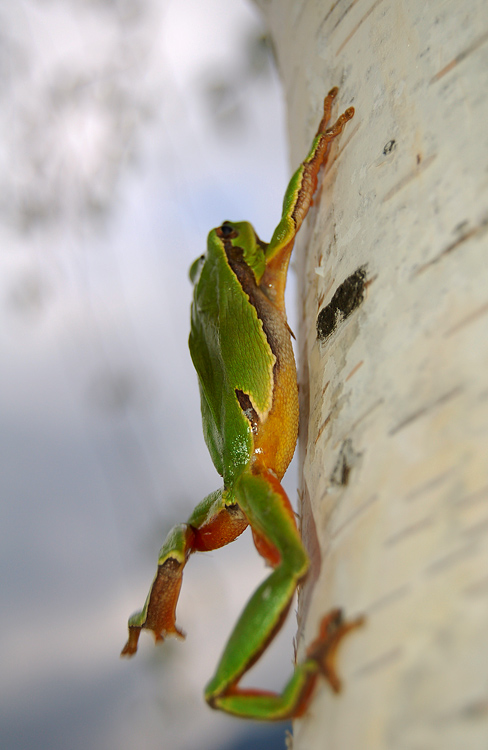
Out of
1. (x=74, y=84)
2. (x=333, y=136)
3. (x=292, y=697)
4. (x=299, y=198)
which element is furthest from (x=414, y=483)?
(x=74, y=84)

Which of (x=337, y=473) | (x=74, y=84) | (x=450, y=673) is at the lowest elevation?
(x=450, y=673)

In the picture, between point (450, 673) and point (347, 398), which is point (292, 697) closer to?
point (450, 673)

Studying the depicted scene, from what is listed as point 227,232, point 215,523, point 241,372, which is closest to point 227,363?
point 241,372

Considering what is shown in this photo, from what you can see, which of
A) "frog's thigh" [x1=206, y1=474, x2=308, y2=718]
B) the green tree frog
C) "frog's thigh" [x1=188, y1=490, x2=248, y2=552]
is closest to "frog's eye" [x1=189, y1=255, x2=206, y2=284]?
the green tree frog

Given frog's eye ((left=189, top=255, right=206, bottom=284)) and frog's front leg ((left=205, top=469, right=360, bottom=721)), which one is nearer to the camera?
frog's front leg ((left=205, top=469, right=360, bottom=721))

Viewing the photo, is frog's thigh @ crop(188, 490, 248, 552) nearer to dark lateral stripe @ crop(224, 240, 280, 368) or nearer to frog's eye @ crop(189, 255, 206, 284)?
dark lateral stripe @ crop(224, 240, 280, 368)
